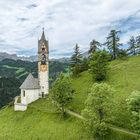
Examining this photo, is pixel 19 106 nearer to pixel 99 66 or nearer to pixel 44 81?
pixel 44 81

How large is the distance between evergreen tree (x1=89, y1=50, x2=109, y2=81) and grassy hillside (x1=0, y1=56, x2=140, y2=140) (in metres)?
2.98

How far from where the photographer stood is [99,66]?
365 feet

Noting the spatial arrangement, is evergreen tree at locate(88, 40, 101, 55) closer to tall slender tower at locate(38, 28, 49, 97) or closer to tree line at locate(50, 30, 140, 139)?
tree line at locate(50, 30, 140, 139)

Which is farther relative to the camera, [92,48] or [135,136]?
[92,48]

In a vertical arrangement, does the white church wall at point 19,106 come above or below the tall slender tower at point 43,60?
below

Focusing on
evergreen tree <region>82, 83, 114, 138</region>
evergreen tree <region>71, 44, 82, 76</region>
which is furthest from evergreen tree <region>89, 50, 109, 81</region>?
evergreen tree <region>82, 83, 114, 138</region>

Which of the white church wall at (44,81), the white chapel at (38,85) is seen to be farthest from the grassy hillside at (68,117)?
the white church wall at (44,81)

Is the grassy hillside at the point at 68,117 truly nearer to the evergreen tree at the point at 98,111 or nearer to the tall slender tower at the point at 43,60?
the evergreen tree at the point at 98,111

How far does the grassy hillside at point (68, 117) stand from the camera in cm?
8331

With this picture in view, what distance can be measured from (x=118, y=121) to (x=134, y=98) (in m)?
12.0

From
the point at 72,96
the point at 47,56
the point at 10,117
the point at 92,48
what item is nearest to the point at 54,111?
the point at 72,96

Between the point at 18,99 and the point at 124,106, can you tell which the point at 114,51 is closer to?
the point at 18,99

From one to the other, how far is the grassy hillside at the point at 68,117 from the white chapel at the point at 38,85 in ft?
9.22

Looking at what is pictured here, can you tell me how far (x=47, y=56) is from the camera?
11738 centimetres
